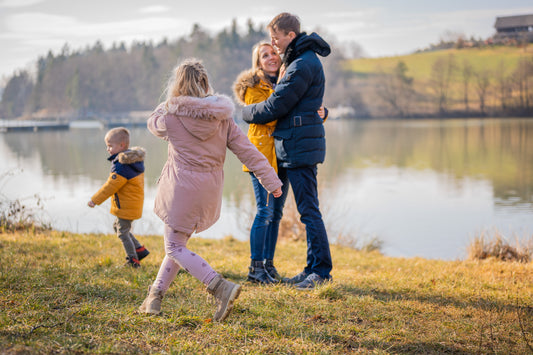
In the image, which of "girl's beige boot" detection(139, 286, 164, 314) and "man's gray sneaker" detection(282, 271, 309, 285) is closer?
"girl's beige boot" detection(139, 286, 164, 314)

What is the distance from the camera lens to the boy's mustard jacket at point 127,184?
4.44 metres

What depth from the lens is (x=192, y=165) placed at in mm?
3102

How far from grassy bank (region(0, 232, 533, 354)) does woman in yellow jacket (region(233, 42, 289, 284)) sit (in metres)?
0.28

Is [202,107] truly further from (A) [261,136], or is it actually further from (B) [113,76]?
(B) [113,76]

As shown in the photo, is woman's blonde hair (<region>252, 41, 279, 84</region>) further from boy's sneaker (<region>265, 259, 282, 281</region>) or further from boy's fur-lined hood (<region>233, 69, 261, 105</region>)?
boy's sneaker (<region>265, 259, 282, 281</region>)

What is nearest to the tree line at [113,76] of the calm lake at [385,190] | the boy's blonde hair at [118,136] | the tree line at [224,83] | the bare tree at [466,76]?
the tree line at [224,83]

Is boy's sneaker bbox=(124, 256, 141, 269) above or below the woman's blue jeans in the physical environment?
below

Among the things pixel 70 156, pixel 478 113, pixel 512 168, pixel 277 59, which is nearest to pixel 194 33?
pixel 478 113

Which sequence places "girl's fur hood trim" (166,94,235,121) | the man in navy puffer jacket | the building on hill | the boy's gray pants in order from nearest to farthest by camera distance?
1. "girl's fur hood trim" (166,94,235,121)
2. the man in navy puffer jacket
3. the boy's gray pants
4. the building on hill

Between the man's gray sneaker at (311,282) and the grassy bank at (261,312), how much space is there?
0.11 meters

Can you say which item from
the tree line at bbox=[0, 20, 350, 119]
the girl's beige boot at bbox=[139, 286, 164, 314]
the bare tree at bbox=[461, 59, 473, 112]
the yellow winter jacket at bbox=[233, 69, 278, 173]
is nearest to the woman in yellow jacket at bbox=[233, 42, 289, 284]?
the yellow winter jacket at bbox=[233, 69, 278, 173]

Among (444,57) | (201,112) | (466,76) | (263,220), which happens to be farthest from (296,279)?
(444,57)

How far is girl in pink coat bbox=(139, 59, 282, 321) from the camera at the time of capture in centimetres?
304

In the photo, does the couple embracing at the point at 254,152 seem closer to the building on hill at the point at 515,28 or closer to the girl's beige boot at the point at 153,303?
the girl's beige boot at the point at 153,303
